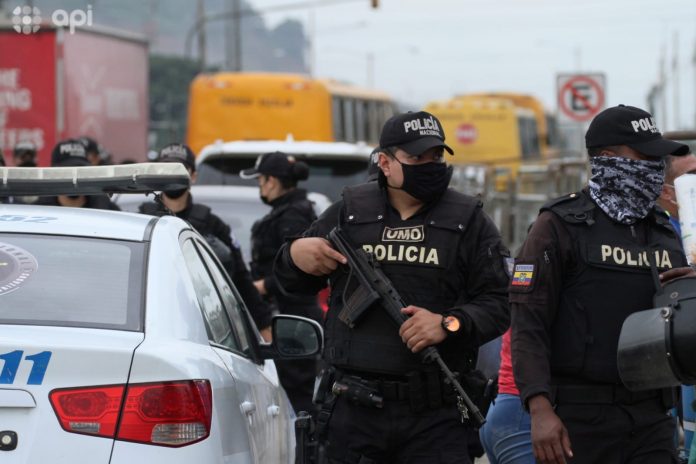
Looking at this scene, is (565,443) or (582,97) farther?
(582,97)

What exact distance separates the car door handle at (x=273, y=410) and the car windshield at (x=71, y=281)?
114cm

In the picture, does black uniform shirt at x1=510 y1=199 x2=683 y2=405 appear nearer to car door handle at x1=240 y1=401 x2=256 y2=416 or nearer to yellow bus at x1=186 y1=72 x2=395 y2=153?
car door handle at x1=240 y1=401 x2=256 y2=416

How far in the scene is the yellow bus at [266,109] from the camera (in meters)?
22.3

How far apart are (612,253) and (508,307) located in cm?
61

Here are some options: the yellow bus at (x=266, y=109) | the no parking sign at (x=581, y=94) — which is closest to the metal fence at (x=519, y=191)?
the no parking sign at (x=581, y=94)

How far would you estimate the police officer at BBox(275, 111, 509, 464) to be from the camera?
4.93 m

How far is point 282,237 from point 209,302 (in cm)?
366

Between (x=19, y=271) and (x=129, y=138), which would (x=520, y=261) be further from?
(x=129, y=138)

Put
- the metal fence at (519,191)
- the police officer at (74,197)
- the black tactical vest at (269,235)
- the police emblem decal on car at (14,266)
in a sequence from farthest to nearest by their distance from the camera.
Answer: the metal fence at (519,191), the black tactical vest at (269,235), the police officer at (74,197), the police emblem decal on car at (14,266)

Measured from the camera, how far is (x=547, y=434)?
4.42 meters

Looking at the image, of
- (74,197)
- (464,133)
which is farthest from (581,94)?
(464,133)

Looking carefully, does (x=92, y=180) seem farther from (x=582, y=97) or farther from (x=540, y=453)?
(x=582, y=97)

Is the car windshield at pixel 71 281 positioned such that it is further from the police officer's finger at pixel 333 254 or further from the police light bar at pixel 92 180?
the police officer's finger at pixel 333 254

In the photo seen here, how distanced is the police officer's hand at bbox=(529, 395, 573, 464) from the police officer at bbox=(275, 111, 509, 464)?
1.68 ft
